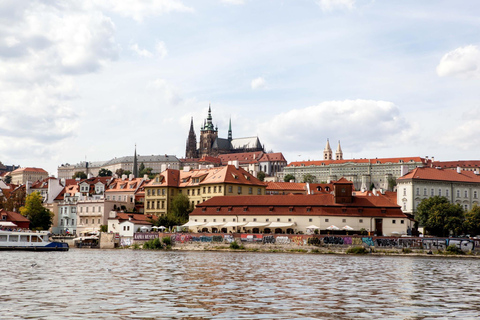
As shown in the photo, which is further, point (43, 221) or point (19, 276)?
point (43, 221)

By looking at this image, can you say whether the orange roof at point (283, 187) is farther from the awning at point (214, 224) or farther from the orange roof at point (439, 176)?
the awning at point (214, 224)

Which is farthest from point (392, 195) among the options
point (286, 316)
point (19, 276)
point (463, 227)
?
point (286, 316)

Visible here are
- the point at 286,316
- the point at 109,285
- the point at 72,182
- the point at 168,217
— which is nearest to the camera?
the point at 286,316

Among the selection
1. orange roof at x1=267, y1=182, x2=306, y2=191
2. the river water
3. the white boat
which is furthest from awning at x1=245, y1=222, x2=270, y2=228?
orange roof at x1=267, y1=182, x2=306, y2=191

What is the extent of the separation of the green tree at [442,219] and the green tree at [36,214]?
2591 inches

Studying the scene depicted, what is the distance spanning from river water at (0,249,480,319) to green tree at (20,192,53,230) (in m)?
73.0

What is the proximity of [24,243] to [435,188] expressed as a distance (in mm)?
69572

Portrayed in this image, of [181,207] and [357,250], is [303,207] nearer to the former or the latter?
[357,250]

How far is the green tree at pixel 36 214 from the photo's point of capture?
116562 mm

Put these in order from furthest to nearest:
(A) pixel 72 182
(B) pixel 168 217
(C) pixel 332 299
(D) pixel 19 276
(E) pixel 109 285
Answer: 1. (A) pixel 72 182
2. (B) pixel 168 217
3. (D) pixel 19 276
4. (E) pixel 109 285
5. (C) pixel 332 299

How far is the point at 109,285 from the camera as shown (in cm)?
3422

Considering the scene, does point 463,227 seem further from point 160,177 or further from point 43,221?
point 43,221

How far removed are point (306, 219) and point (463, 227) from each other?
923 inches

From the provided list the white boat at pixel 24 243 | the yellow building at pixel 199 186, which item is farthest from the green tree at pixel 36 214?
the white boat at pixel 24 243
